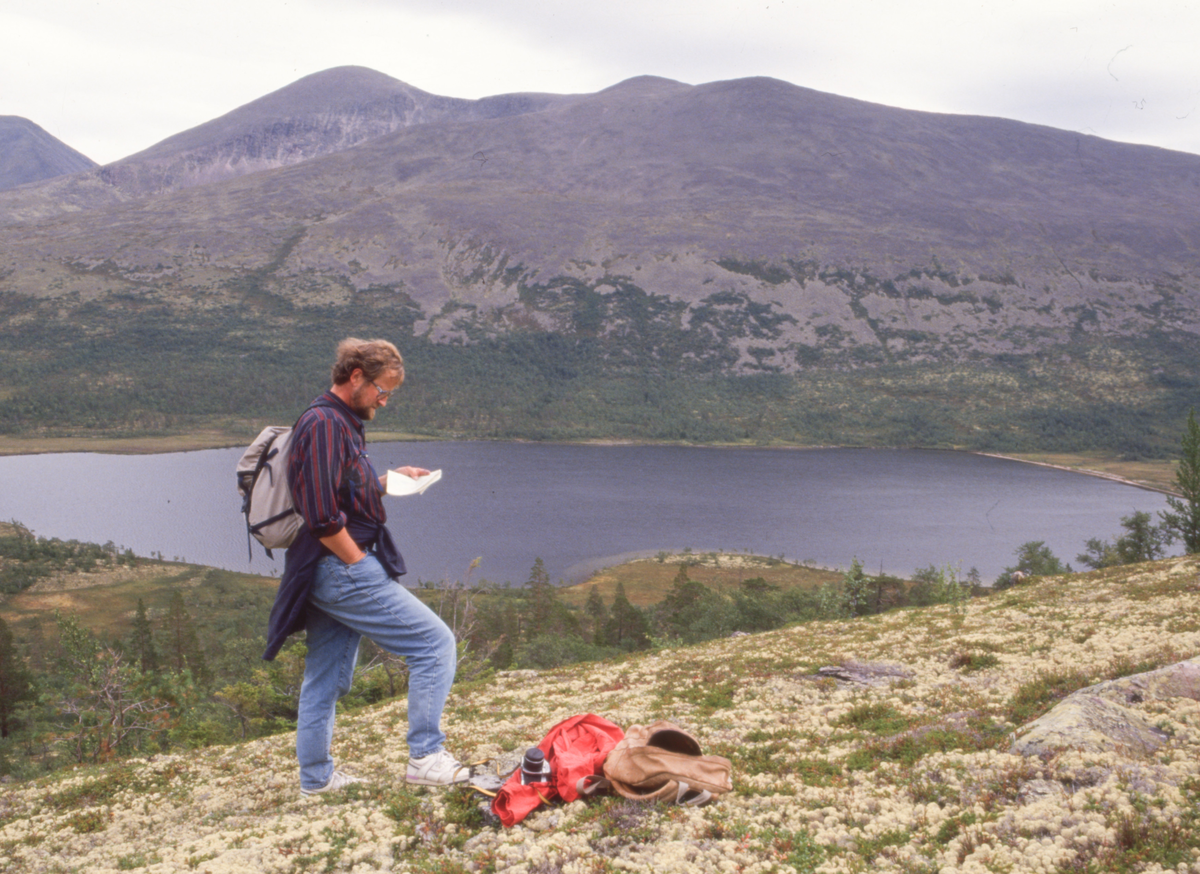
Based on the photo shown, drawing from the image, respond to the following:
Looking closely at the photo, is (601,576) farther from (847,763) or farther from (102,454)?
(102,454)

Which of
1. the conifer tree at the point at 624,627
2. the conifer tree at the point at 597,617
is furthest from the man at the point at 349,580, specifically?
the conifer tree at the point at 624,627

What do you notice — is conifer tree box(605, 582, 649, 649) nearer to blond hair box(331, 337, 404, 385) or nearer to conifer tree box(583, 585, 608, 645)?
conifer tree box(583, 585, 608, 645)

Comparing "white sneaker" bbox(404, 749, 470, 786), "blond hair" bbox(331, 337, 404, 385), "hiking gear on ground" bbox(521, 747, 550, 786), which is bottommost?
"white sneaker" bbox(404, 749, 470, 786)

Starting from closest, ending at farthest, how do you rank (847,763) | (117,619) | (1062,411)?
(847,763), (117,619), (1062,411)

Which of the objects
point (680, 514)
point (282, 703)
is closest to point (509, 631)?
point (282, 703)

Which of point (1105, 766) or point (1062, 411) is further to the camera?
point (1062, 411)

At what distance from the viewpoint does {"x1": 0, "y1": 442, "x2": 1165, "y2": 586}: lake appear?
267 feet

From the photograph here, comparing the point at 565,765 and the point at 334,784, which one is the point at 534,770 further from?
the point at 334,784

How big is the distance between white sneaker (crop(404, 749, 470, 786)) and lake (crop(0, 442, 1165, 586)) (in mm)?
61320

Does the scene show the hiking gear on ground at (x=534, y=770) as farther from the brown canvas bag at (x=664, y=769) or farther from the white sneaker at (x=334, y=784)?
the white sneaker at (x=334, y=784)

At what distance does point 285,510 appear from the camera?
16.8 feet

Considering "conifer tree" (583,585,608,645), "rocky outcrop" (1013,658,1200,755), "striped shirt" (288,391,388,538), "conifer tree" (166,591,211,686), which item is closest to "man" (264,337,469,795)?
"striped shirt" (288,391,388,538)

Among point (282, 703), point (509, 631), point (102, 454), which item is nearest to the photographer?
point (282, 703)

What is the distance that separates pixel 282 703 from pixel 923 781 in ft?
56.5
